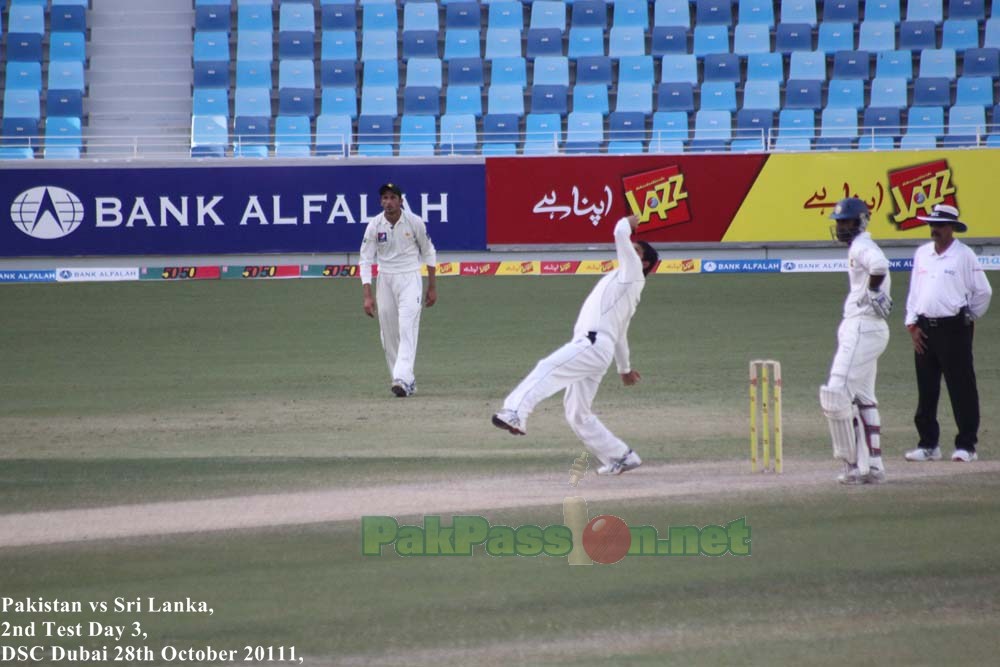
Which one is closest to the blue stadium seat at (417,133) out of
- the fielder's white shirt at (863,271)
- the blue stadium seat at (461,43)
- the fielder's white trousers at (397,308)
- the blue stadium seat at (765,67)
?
the blue stadium seat at (461,43)

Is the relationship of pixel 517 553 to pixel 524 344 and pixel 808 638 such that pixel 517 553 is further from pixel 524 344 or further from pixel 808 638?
pixel 524 344

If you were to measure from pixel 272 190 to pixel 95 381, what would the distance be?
39.1 ft

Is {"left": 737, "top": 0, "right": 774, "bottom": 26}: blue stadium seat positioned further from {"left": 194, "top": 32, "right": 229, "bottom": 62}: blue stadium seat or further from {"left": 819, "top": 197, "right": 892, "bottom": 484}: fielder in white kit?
{"left": 819, "top": 197, "right": 892, "bottom": 484}: fielder in white kit

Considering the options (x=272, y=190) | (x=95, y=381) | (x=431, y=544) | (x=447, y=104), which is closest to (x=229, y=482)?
(x=431, y=544)

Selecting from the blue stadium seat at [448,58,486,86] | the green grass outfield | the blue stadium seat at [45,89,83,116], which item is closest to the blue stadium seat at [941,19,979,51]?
the blue stadium seat at [448,58,486,86]

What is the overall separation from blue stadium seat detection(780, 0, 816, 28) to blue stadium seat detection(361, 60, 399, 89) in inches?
344

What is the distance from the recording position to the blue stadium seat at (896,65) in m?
29.7

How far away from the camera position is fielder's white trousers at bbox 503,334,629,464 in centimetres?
861

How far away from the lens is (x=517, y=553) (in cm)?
698

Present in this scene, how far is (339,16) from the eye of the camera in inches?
1204

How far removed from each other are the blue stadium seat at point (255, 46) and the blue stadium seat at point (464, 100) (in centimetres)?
247

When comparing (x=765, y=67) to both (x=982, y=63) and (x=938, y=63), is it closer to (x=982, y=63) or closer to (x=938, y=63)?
(x=938, y=63)

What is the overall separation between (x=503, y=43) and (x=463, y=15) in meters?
1.18

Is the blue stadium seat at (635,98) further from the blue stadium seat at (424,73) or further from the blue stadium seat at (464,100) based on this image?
the blue stadium seat at (424,73)
